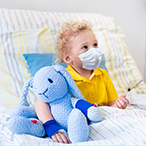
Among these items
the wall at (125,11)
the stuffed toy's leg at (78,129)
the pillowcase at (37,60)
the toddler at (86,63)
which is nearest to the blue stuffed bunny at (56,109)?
the stuffed toy's leg at (78,129)

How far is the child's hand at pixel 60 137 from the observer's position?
2.29 ft

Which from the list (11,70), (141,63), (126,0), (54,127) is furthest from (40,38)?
(141,63)

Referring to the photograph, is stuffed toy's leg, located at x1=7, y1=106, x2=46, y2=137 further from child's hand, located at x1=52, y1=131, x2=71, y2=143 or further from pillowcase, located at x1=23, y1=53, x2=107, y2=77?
pillowcase, located at x1=23, y1=53, x2=107, y2=77

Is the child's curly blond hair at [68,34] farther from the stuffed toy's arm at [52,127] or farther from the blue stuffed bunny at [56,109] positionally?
the stuffed toy's arm at [52,127]

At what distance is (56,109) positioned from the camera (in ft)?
2.63

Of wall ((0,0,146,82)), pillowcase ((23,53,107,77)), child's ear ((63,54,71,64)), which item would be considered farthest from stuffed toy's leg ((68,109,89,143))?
wall ((0,0,146,82))

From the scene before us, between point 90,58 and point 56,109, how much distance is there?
0.38 meters

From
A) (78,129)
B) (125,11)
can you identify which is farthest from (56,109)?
(125,11)

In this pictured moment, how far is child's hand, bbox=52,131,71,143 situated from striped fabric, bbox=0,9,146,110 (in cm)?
52

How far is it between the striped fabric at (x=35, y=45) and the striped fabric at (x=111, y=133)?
0.46 m

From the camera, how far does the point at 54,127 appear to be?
75 centimetres

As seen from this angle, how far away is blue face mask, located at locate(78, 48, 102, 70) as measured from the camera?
3.48 feet

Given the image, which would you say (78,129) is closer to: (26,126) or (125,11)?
(26,126)

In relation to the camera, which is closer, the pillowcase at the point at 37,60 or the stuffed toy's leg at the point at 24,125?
the stuffed toy's leg at the point at 24,125
